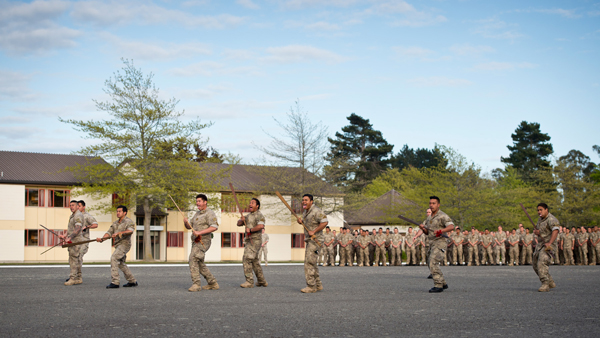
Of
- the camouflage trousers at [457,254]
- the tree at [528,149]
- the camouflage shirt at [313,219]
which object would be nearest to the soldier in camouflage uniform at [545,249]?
the camouflage shirt at [313,219]

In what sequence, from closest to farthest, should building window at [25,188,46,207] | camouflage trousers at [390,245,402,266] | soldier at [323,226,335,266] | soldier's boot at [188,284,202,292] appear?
soldier's boot at [188,284,202,292] < soldier at [323,226,335,266] < camouflage trousers at [390,245,402,266] < building window at [25,188,46,207]

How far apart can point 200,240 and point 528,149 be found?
283 feet

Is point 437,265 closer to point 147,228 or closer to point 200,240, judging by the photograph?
point 200,240

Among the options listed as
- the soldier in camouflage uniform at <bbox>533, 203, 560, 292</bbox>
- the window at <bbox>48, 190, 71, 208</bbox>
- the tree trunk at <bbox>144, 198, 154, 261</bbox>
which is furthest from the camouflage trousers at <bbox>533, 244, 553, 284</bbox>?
the window at <bbox>48, 190, 71, 208</bbox>

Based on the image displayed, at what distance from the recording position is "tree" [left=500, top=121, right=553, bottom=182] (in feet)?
296

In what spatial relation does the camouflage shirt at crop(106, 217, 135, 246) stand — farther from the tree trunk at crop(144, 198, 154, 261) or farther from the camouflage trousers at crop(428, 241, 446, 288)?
the tree trunk at crop(144, 198, 154, 261)

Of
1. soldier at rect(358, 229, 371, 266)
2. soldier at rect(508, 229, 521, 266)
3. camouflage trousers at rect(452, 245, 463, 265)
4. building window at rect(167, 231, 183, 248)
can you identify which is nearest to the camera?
soldier at rect(358, 229, 371, 266)

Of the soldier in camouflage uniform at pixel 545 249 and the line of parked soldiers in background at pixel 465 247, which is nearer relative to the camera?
the soldier in camouflage uniform at pixel 545 249

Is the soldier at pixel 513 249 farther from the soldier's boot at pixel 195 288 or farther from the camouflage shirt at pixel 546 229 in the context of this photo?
the soldier's boot at pixel 195 288

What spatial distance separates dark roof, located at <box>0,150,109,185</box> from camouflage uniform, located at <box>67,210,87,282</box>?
98.0ft

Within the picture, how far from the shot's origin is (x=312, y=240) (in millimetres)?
13102

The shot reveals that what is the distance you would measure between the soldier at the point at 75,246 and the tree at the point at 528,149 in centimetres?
8275

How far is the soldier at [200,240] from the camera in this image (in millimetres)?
13234

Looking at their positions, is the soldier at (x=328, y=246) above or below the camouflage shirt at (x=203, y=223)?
below
